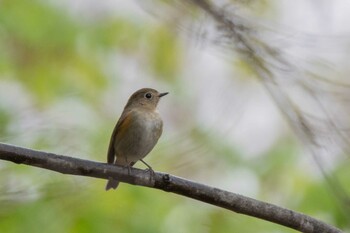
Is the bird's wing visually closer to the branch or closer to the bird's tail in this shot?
the bird's tail

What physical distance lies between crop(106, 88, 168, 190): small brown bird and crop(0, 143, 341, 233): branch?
1310 mm

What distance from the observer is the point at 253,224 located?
464cm

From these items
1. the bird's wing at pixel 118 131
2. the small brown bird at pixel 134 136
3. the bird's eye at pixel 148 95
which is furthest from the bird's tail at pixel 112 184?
the bird's eye at pixel 148 95

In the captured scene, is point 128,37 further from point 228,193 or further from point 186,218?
point 228,193

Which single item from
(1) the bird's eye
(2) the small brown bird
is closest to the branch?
(2) the small brown bird

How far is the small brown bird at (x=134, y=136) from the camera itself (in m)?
4.33

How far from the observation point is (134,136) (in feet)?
14.3

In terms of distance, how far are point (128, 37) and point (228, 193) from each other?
3.52 metres

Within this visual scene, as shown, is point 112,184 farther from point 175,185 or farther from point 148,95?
point 175,185

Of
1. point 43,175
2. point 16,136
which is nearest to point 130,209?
point 43,175

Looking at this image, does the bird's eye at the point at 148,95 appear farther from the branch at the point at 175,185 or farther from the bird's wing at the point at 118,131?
the branch at the point at 175,185

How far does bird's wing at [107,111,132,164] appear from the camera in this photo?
431 centimetres

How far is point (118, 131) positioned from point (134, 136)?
131 mm

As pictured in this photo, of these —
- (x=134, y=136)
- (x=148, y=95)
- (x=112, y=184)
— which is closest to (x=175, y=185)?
(x=112, y=184)
